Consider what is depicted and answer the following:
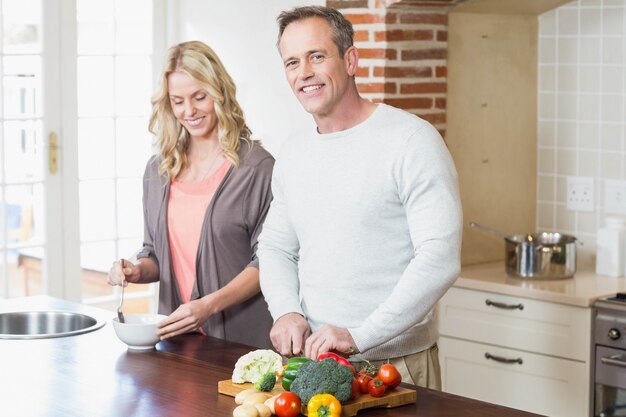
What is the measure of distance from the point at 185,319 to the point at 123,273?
339mm

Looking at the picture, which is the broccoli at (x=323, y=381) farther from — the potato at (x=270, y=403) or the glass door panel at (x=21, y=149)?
the glass door panel at (x=21, y=149)

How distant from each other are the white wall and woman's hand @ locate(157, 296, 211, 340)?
5.89ft

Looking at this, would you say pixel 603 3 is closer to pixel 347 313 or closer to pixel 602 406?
pixel 602 406

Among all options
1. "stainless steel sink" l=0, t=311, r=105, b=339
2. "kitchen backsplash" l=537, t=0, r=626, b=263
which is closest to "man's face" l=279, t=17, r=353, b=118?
"stainless steel sink" l=0, t=311, r=105, b=339

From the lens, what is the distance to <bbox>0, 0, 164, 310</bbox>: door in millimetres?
5047

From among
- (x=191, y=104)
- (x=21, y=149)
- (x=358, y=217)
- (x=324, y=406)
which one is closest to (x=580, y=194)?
(x=191, y=104)

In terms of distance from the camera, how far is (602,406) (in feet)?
13.2

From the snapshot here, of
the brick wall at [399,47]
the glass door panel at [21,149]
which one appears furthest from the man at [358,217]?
the glass door panel at [21,149]

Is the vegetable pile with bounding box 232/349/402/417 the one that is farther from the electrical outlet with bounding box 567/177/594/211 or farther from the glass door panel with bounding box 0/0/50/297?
the glass door panel with bounding box 0/0/50/297

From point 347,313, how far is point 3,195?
2.64 meters

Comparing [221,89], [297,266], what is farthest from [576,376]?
[221,89]

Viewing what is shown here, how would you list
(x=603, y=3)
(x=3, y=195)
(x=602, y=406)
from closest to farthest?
(x=602, y=406)
(x=603, y=3)
(x=3, y=195)

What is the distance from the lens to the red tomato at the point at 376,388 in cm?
246

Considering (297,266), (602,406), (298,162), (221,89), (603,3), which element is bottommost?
(602,406)
